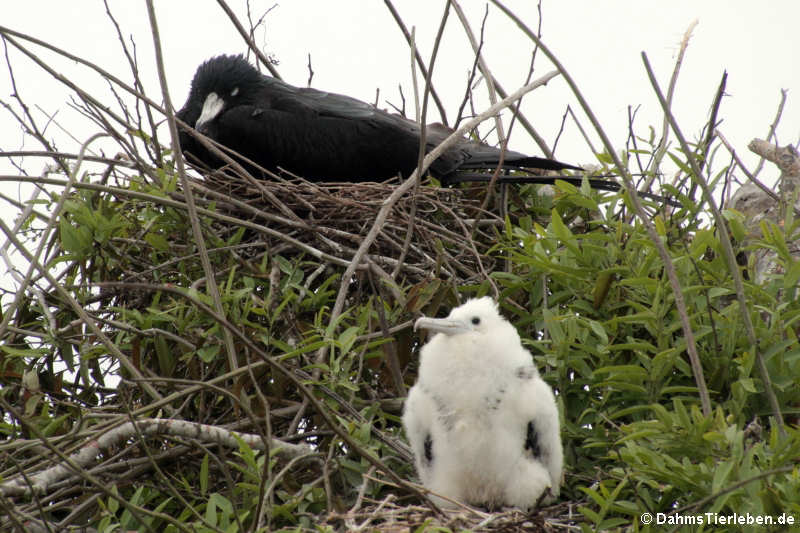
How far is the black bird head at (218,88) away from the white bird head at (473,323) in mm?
1950

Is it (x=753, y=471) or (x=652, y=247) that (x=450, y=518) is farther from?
(x=652, y=247)

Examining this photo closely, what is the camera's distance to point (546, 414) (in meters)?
2.44

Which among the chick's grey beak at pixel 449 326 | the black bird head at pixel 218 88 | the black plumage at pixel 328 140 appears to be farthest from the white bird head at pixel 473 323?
the black bird head at pixel 218 88

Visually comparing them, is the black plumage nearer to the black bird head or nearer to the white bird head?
the black bird head

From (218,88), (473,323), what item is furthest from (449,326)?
(218,88)

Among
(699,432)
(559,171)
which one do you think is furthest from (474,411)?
(559,171)

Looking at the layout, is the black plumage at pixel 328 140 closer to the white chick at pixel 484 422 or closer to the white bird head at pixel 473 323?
the white bird head at pixel 473 323

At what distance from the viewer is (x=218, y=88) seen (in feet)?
14.2

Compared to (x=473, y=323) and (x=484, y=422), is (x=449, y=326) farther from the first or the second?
(x=484, y=422)

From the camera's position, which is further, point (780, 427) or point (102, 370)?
point (102, 370)

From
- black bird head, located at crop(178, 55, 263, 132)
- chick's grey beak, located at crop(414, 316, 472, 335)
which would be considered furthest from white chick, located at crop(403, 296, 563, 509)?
black bird head, located at crop(178, 55, 263, 132)

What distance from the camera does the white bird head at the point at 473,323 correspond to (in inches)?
102

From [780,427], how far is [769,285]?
56 cm

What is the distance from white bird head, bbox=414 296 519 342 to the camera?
8.48ft
